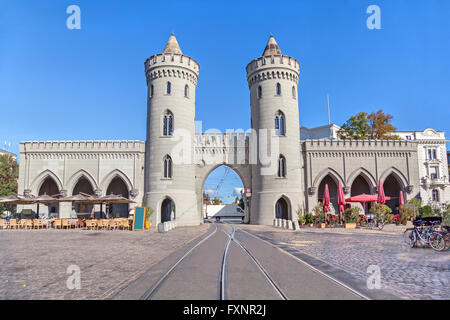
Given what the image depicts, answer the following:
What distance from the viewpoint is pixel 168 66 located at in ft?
119

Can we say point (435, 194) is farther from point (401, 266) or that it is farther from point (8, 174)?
point (8, 174)

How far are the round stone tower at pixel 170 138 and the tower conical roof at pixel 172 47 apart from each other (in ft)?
0.62

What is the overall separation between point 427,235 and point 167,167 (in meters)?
26.1

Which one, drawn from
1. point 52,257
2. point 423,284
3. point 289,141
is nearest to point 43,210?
point 289,141

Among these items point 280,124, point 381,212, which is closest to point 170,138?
point 280,124

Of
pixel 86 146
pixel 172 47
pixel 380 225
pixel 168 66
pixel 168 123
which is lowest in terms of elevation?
pixel 380 225

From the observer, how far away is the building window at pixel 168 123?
36250 millimetres

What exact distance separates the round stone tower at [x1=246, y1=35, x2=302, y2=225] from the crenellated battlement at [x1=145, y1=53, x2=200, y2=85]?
703 centimetres

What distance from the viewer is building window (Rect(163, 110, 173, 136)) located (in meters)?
36.2

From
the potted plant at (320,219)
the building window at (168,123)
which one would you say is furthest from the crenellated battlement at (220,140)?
the potted plant at (320,219)

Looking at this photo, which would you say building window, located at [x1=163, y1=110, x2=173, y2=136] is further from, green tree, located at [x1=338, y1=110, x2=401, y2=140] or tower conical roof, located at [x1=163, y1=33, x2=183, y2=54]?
green tree, located at [x1=338, y1=110, x2=401, y2=140]

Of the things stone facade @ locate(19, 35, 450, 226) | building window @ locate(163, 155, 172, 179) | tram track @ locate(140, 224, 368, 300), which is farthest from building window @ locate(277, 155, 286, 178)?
tram track @ locate(140, 224, 368, 300)

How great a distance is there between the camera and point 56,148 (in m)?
37.4
